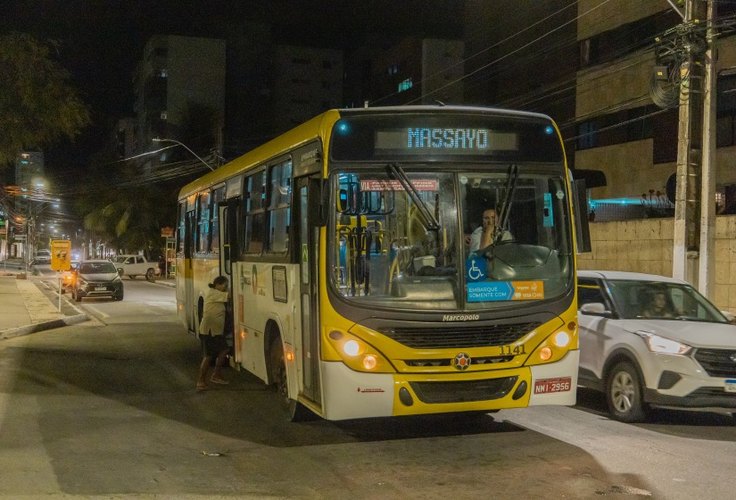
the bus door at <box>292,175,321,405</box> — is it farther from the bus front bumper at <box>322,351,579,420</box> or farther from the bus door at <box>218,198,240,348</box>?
the bus door at <box>218,198,240,348</box>

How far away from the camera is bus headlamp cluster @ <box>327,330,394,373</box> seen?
7109 millimetres

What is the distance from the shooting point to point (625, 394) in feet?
30.2

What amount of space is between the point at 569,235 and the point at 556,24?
97.0 feet

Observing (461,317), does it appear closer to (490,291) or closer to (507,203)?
(490,291)

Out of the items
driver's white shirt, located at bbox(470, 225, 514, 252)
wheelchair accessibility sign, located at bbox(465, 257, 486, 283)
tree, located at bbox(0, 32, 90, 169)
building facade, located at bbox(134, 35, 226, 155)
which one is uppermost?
building facade, located at bbox(134, 35, 226, 155)

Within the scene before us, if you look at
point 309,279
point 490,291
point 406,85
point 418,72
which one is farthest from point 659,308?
point 406,85

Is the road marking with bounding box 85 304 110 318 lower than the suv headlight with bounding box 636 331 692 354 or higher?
lower

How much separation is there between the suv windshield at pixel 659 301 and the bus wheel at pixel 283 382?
13.5 ft

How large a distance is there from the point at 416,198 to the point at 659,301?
14.7 ft

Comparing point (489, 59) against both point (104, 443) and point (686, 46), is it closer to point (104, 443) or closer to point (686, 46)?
point (686, 46)

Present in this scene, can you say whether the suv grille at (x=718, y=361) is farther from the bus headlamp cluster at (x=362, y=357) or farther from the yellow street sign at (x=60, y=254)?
the yellow street sign at (x=60, y=254)

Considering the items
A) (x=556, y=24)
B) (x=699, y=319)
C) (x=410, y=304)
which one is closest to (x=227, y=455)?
(x=410, y=304)

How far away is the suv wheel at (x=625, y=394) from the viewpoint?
8.95 metres

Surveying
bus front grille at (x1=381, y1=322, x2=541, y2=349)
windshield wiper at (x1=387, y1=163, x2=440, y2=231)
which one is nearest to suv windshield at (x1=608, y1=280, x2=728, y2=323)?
bus front grille at (x1=381, y1=322, x2=541, y2=349)
